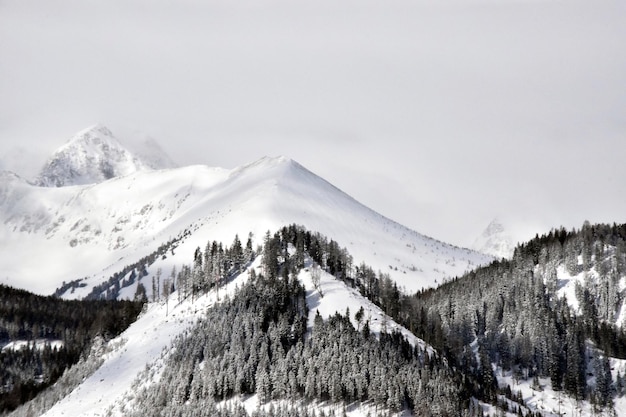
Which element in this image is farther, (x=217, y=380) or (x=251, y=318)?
(x=251, y=318)

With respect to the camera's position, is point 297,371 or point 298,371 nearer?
point 298,371

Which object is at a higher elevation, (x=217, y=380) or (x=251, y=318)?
(x=251, y=318)

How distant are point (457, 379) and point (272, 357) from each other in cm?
4738

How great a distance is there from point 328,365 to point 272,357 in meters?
17.1

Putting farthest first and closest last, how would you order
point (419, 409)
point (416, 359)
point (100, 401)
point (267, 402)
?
point (100, 401)
point (416, 359)
point (267, 402)
point (419, 409)

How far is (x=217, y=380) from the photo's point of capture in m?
179

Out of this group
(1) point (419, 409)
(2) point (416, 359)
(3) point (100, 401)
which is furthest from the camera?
(3) point (100, 401)

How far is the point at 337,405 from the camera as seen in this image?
164 meters

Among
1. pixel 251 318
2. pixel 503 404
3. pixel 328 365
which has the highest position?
pixel 251 318

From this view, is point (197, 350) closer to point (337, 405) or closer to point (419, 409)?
point (337, 405)

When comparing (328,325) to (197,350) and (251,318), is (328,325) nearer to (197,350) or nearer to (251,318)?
(251,318)

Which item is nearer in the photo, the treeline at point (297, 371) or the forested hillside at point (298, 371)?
the treeline at point (297, 371)

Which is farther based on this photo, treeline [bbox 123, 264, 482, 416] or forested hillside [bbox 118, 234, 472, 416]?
forested hillside [bbox 118, 234, 472, 416]

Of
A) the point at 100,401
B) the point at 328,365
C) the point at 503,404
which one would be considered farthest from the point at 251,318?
the point at 503,404
